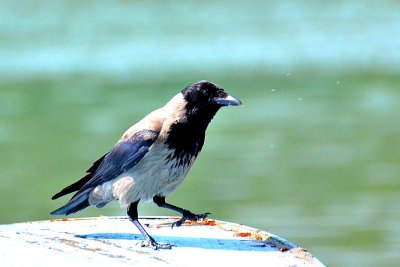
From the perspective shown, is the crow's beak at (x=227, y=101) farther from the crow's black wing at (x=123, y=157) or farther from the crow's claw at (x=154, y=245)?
the crow's claw at (x=154, y=245)

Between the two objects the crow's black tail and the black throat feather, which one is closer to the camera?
the black throat feather

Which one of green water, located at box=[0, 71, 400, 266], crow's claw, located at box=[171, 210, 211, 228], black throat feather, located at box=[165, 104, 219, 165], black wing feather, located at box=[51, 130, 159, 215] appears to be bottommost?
crow's claw, located at box=[171, 210, 211, 228]

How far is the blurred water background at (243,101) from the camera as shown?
47.9 ft

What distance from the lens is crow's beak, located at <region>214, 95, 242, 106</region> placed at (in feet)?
25.1

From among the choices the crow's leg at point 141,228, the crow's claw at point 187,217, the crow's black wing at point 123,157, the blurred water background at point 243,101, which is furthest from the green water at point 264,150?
the crow's leg at point 141,228

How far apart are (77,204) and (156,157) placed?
2.01 ft

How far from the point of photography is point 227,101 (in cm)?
769

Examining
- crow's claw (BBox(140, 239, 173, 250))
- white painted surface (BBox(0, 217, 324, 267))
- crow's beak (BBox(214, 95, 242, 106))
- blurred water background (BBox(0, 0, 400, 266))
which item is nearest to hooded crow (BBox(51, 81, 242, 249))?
crow's beak (BBox(214, 95, 242, 106))

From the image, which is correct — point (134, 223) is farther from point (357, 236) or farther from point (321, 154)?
point (321, 154)

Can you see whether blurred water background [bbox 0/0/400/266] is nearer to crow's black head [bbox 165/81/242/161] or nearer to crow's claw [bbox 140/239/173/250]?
crow's black head [bbox 165/81/242/161]

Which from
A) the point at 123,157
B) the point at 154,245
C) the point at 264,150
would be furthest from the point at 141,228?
the point at 264,150

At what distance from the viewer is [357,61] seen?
27.2 metres

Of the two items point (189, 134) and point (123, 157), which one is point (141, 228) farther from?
point (189, 134)

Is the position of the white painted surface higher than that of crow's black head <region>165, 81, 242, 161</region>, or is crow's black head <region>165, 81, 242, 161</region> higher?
crow's black head <region>165, 81, 242, 161</region>
